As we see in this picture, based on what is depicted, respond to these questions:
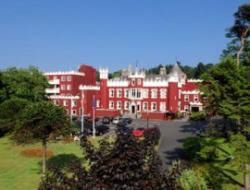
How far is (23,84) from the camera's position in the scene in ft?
193

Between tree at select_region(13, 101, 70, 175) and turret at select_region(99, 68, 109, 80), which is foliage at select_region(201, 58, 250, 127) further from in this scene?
turret at select_region(99, 68, 109, 80)

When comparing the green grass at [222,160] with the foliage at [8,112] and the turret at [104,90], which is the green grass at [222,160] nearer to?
the foliage at [8,112]

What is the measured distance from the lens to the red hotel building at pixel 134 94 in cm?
7762

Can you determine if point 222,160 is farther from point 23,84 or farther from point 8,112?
point 23,84

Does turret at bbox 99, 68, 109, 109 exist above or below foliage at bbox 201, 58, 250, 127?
above

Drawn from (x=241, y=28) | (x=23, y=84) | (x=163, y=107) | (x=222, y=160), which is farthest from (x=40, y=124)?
(x=163, y=107)

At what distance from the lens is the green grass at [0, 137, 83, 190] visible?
77.7 ft

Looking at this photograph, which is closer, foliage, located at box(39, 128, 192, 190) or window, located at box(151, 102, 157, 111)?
foliage, located at box(39, 128, 192, 190)

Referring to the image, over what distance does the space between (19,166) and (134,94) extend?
2034 inches

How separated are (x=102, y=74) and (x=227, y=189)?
62.2 metres

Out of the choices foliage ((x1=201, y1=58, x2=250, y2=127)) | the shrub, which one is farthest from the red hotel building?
foliage ((x1=201, y1=58, x2=250, y2=127))

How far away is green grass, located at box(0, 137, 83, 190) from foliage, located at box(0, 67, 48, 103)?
613 inches

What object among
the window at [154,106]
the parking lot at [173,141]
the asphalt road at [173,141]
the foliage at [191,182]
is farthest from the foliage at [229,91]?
the window at [154,106]

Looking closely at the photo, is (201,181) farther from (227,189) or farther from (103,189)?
(103,189)
